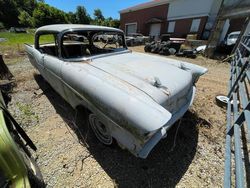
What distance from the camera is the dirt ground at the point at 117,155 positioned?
5.98 ft

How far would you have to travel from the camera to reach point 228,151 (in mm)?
1973

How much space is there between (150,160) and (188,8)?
60.2 ft

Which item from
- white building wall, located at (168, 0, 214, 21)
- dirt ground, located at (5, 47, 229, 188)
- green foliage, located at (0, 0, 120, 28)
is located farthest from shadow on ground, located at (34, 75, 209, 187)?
green foliage, located at (0, 0, 120, 28)

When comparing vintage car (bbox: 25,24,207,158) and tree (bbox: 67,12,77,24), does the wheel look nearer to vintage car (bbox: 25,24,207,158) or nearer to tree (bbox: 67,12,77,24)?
vintage car (bbox: 25,24,207,158)

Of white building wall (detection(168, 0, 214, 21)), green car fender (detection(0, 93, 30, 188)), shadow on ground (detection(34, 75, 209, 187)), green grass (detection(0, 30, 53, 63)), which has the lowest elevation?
green grass (detection(0, 30, 53, 63))

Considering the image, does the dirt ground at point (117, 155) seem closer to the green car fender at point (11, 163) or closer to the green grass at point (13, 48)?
the green car fender at point (11, 163)

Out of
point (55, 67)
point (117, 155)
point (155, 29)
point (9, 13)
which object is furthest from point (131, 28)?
point (9, 13)

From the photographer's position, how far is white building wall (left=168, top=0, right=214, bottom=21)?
14444 millimetres

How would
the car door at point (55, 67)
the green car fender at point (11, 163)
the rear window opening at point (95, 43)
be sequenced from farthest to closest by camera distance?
the rear window opening at point (95, 43) < the car door at point (55, 67) < the green car fender at point (11, 163)

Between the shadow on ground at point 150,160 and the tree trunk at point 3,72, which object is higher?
the tree trunk at point 3,72

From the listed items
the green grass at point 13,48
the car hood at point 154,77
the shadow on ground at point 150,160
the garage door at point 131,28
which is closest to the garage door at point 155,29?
the garage door at point 131,28

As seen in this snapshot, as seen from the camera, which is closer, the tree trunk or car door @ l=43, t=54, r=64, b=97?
car door @ l=43, t=54, r=64, b=97

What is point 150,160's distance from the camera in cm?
208

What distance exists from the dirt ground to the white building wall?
15.6 meters
